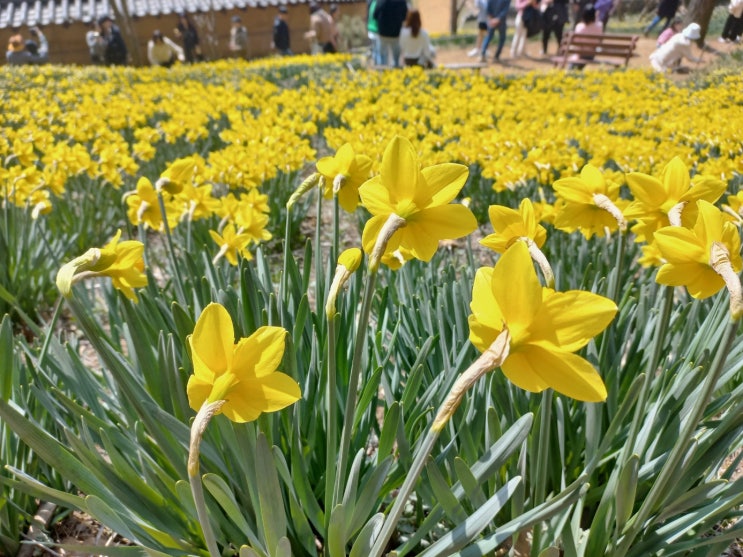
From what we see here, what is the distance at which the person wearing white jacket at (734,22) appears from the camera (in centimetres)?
430

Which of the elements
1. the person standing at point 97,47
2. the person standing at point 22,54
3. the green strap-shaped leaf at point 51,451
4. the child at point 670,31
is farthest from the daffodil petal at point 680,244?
the person standing at point 97,47

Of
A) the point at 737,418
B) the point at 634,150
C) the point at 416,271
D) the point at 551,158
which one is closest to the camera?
the point at 737,418

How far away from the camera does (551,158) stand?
135 inches

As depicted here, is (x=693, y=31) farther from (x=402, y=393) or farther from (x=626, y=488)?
(x=626, y=488)

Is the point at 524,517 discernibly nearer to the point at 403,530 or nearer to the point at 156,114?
the point at 403,530

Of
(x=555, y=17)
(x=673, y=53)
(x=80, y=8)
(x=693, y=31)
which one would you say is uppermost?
(x=80, y=8)

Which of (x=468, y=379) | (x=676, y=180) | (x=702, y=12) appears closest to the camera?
(x=468, y=379)

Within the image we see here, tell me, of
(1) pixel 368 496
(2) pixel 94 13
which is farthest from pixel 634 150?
(2) pixel 94 13

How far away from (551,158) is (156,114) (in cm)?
524

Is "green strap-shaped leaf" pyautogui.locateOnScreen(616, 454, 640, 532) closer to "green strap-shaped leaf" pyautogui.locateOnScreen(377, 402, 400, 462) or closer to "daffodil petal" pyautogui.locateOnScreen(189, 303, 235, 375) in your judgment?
"green strap-shaped leaf" pyautogui.locateOnScreen(377, 402, 400, 462)

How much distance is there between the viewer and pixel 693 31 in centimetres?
581

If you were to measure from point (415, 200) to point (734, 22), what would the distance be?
15.8 ft

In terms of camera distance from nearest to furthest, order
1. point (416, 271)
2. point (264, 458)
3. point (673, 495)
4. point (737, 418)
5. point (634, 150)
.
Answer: point (264, 458)
point (737, 418)
point (673, 495)
point (416, 271)
point (634, 150)

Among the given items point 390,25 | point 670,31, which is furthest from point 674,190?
point 390,25
